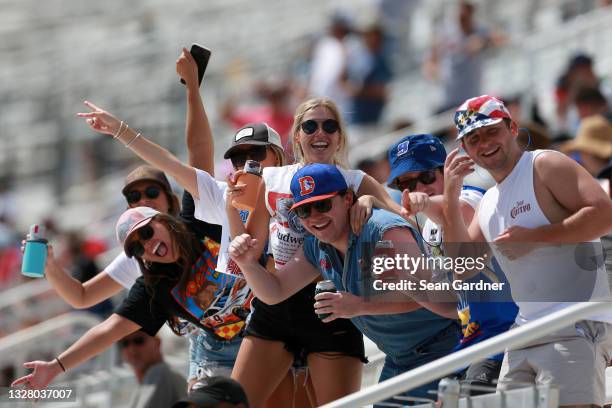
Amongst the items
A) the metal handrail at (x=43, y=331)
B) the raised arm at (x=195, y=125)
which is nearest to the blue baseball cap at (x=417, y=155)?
the raised arm at (x=195, y=125)

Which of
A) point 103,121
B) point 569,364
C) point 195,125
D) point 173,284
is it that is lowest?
point 569,364

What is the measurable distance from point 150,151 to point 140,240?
1.41 ft

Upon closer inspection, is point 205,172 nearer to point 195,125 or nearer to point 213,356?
point 195,125

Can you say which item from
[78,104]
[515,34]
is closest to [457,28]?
[515,34]

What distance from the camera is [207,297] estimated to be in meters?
6.02

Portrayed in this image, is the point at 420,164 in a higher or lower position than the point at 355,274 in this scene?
higher

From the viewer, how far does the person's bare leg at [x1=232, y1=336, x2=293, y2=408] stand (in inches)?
218

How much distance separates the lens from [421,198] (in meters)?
4.97

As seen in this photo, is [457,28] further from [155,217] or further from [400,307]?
[400,307]

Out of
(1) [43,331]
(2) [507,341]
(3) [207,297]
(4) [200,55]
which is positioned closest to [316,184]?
(2) [507,341]

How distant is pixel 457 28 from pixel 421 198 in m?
7.17

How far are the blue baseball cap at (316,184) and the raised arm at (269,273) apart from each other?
0.34m

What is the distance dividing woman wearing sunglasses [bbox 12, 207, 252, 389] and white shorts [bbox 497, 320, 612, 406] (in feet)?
5.41

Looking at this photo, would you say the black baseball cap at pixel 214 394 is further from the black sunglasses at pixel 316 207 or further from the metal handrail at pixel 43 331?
the metal handrail at pixel 43 331
